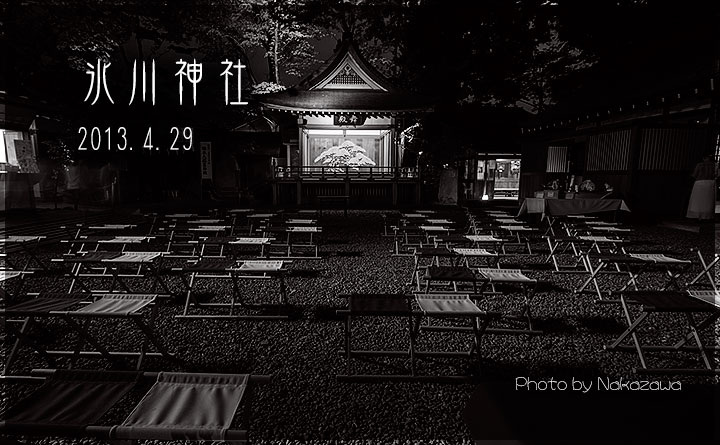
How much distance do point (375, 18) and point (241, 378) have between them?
81.8 ft

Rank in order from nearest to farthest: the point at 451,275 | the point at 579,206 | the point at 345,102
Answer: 1. the point at 451,275
2. the point at 579,206
3. the point at 345,102

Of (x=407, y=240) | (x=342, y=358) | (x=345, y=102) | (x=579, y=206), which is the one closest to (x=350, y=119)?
(x=345, y=102)

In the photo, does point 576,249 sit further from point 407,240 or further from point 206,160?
point 206,160

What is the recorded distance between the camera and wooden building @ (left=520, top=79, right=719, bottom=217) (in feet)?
32.7

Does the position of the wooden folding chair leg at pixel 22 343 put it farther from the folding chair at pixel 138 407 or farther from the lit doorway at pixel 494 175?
the lit doorway at pixel 494 175

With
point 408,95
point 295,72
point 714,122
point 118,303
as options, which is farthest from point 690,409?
point 295,72

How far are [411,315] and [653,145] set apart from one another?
12152mm

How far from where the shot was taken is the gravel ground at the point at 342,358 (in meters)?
2.46

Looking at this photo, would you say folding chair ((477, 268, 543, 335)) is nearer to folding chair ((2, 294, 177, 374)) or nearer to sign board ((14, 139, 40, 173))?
folding chair ((2, 294, 177, 374))

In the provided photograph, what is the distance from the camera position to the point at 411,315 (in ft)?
9.60

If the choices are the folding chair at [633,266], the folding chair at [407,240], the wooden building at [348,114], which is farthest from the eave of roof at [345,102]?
the folding chair at [633,266]

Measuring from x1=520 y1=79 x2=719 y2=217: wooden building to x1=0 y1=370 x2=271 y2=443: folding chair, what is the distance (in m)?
11.6

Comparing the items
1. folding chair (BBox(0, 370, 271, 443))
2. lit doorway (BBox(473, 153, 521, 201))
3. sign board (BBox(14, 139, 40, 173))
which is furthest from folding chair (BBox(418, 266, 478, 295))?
lit doorway (BBox(473, 153, 521, 201))

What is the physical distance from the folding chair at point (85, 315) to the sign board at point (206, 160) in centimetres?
1542
